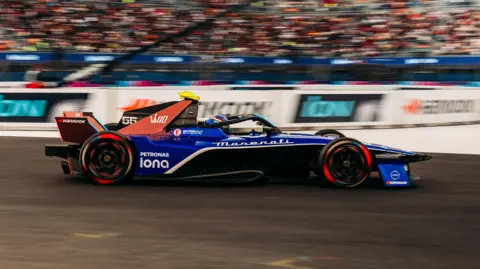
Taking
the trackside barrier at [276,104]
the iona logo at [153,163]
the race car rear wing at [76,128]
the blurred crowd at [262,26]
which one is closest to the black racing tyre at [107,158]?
the iona logo at [153,163]

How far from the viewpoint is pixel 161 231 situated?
675cm

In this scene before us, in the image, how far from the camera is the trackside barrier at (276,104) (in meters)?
17.6

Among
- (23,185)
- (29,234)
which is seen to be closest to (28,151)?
(23,185)

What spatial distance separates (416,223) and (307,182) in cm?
275

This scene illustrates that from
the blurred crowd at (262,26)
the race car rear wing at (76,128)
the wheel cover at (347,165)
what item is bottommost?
the wheel cover at (347,165)

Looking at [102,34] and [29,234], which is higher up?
[102,34]

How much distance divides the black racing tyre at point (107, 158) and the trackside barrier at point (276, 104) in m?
8.40

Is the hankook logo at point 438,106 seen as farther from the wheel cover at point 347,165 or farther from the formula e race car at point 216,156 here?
the wheel cover at point 347,165

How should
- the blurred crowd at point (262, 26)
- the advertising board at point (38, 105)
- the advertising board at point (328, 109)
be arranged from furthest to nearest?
the blurred crowd at point (262, 26) < the advertising board at point (328, 109) < the advertising board at point (38, 105)

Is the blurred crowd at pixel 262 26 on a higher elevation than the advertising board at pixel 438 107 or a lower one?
higher

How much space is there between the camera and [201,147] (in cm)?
934

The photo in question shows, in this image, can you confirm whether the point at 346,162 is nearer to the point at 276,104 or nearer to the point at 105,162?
the point at 105,162

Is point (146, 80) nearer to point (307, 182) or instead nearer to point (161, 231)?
point (307, 182)

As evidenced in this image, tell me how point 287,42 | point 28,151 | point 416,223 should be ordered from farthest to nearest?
1. point 287,42
2. point 28,151
3. point 416,223
